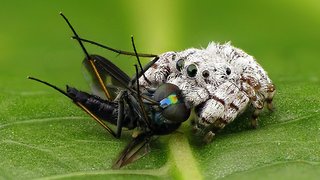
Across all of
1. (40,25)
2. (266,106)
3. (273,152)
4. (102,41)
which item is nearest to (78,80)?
(102,41)

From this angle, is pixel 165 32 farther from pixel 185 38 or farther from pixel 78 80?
pixel 78 80

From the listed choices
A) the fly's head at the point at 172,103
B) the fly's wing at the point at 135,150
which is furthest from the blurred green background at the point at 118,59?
the fly's head at the point at 172,103

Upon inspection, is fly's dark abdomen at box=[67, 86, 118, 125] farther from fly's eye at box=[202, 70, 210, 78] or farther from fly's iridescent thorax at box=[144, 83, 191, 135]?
fly's eye at box=[202, 70, 210, 78]

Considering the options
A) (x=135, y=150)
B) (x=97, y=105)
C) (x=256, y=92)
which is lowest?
(x=135, y=150)

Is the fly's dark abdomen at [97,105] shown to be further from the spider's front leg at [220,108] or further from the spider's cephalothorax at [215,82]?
the spider's front leg at [220,108]

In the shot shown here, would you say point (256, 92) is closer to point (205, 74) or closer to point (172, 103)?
point (205, 74)

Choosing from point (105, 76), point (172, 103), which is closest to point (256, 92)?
point (172, 103)

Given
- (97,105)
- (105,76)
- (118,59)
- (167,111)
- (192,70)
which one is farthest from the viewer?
(118,59)
